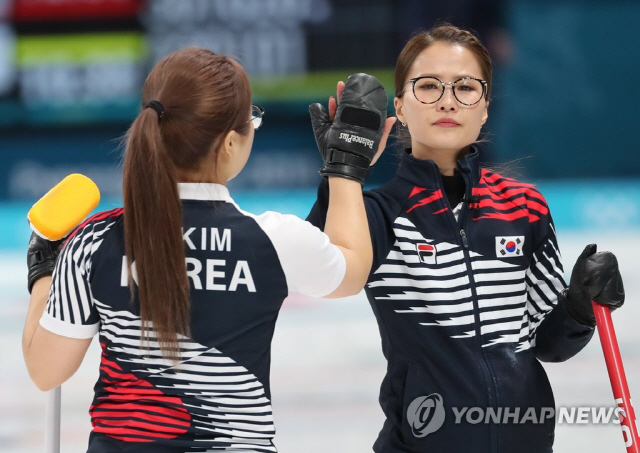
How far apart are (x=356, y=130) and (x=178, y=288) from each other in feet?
1.45

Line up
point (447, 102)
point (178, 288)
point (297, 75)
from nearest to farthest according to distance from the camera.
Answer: point (178, 288) < point (447, 102) < point (297, 75)

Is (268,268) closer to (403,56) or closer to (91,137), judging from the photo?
(403,56)

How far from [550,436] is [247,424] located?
0.58m

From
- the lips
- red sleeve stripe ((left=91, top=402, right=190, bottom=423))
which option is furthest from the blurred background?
red sleeve stripe ((left=91, top=402, right=190, bottom=423))

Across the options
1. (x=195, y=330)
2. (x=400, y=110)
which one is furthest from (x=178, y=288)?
(x=400, y=110)

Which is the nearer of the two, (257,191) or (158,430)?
(158,430)

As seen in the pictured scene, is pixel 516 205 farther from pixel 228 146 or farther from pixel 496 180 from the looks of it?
pixel 228 146

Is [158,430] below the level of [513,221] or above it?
below

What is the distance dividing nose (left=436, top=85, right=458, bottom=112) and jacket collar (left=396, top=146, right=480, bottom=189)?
93mm

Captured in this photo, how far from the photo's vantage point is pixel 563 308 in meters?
1.65

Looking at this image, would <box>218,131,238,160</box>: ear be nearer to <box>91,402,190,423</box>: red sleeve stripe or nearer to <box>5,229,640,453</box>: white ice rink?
<box>91,402,190,423</box>: red sleeve stripe

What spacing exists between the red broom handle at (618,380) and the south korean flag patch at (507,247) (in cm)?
16


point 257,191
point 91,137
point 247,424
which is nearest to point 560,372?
point 247,424

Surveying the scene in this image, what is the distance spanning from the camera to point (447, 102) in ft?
5.57
